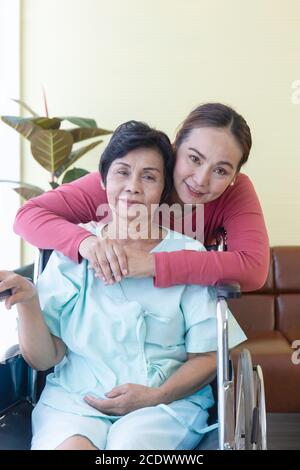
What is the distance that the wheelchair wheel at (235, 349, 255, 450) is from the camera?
3.87 ft

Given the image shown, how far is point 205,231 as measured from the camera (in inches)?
63.9

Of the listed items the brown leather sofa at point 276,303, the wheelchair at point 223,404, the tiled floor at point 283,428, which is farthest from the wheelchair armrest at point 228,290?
the brown leather sofa at point 276,303

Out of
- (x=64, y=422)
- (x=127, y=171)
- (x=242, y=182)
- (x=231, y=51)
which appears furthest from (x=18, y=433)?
(x=231, y=51)

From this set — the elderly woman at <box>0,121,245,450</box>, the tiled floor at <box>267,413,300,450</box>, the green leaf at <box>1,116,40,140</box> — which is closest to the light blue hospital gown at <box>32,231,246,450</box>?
the elderly woman at <box>0,121,245,450</box>

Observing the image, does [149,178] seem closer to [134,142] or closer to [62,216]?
[134,142]

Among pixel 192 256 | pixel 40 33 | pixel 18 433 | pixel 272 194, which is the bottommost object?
pixel 18 433

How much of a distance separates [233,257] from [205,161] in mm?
270

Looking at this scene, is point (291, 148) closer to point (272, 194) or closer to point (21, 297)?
point (272, 194)

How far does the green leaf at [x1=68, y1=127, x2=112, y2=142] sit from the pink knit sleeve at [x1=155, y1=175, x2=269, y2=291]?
3.64ft

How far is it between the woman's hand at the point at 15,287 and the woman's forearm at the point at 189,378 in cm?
36

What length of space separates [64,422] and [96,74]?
2245mm

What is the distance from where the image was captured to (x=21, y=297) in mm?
1155
